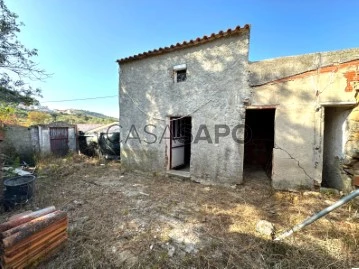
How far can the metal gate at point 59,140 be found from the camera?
10.5 meters

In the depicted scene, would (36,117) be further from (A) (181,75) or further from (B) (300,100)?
(B) (300,100)

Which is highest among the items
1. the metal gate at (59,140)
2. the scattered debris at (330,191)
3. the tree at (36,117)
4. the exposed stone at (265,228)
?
the tree at (36,117)

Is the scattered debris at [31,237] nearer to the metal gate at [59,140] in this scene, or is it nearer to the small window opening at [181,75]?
the small window opening at [181,75]

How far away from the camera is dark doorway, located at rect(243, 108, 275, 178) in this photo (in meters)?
8.27

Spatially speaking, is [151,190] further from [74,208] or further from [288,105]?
[288,105]

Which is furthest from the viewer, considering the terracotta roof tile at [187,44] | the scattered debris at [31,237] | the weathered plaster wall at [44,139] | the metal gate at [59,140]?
the metal gate at [59,140]

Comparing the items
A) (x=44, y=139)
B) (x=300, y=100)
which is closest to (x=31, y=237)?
(x=300, y=100)

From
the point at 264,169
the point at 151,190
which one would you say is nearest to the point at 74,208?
the point at 151,190

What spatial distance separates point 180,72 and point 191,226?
4.80 m

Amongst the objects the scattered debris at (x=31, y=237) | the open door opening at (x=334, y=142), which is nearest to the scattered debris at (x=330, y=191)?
the open door opening at (x=334, y=142)

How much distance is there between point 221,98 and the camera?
5.49 meters

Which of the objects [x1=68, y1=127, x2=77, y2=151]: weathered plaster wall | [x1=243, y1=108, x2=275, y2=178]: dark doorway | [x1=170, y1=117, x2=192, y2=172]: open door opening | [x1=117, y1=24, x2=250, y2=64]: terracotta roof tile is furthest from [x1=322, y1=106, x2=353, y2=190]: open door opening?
[x1=68, y1=127, x2=77, y2=151]: weathered plaster wall

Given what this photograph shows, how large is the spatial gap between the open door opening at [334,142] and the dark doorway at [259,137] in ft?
9.45

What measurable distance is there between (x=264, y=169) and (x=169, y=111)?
4433mm
